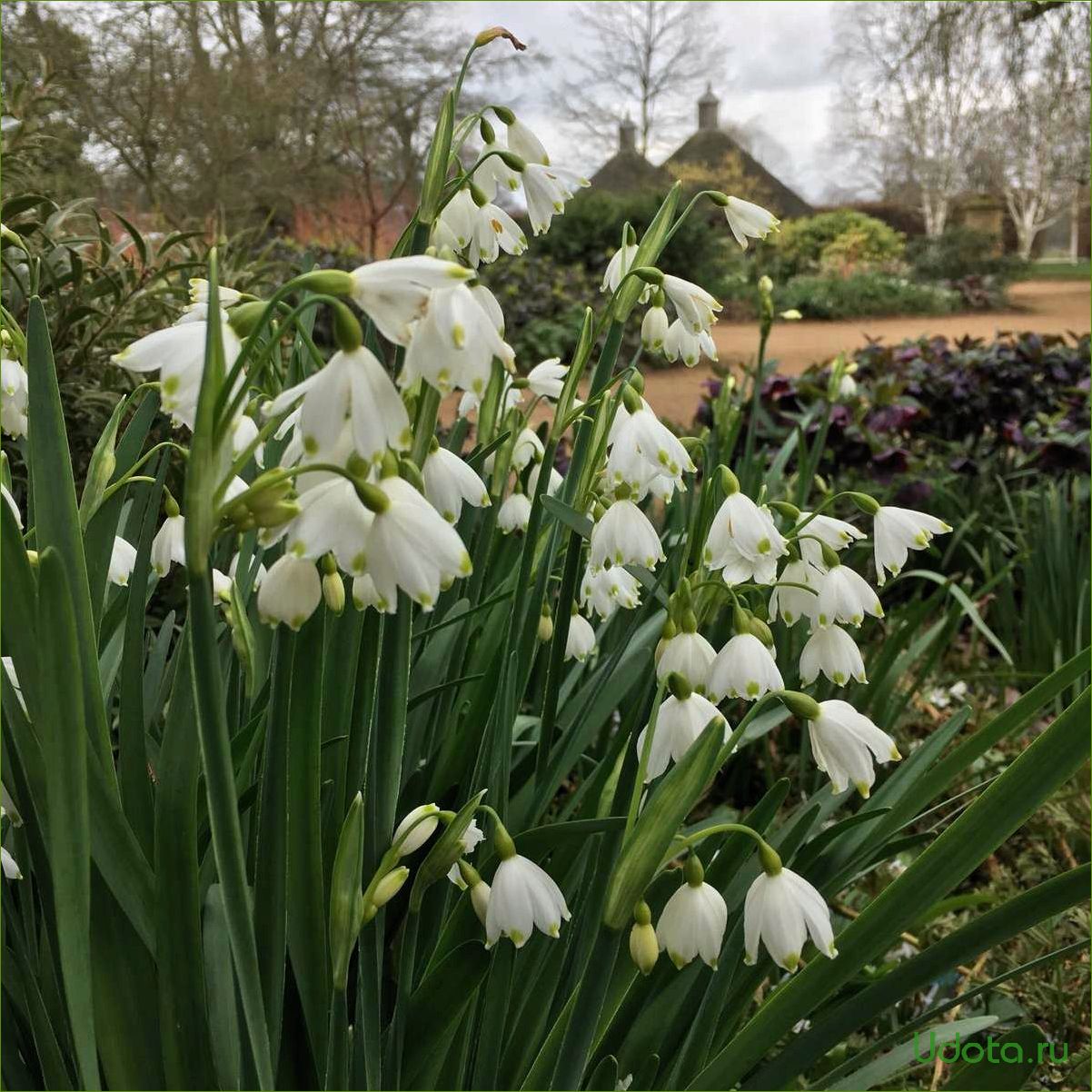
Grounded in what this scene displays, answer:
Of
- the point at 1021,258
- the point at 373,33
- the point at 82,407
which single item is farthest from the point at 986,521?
the point at 1021,258

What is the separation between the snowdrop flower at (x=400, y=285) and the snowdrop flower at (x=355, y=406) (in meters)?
0.03

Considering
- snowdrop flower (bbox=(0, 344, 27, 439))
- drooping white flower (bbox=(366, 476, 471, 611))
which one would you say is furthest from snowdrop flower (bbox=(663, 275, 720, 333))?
snowdrop flower (bbox=(0, 344, 27, 439))

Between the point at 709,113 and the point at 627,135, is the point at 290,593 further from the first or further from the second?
the point at 709,113

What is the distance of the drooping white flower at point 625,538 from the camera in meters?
1.05

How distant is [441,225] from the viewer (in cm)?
101

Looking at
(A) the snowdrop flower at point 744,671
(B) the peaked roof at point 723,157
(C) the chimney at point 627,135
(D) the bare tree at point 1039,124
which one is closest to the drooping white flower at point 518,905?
(A) the snowdrop flower at point 744,671

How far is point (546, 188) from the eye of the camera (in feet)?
3.36

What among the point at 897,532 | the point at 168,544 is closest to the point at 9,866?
the point at 168,544

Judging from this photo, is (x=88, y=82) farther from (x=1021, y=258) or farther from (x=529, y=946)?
(x=1021, y=258)

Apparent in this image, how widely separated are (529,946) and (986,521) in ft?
10.5

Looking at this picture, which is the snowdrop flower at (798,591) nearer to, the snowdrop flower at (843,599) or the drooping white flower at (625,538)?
the snowdrop flower at (843,599)

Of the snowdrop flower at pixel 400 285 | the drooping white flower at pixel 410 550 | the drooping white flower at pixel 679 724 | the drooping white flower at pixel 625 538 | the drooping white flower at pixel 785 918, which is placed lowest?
the drooping white flower at pixel 785 918

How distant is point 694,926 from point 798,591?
16.6 inches

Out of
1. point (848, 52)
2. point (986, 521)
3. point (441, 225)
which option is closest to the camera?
point (441, 225)
